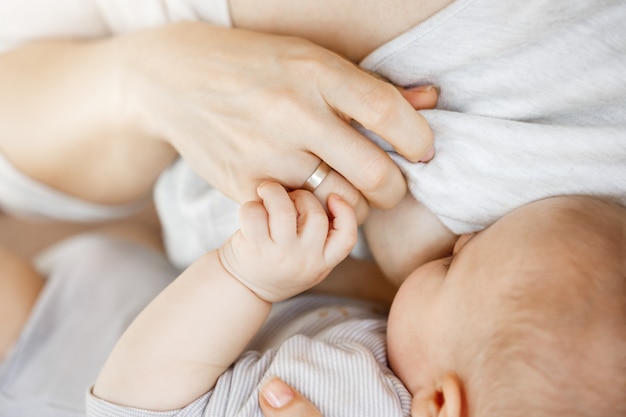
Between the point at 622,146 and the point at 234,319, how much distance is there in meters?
0.50

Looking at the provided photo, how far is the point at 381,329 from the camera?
88cm

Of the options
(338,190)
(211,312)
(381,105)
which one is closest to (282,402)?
(211,312)

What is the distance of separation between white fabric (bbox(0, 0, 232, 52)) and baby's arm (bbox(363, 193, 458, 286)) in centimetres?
38

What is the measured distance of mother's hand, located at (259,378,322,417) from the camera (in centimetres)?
70

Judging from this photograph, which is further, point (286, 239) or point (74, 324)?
point (74, 324)

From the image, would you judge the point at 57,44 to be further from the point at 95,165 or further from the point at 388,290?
the point at 388,290

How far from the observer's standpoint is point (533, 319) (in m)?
0.61

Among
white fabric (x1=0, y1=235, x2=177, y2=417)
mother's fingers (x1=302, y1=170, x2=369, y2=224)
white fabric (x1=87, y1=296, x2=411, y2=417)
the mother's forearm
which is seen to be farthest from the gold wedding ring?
white fabric (x1=0, y1=235, x2=177, y2=417)

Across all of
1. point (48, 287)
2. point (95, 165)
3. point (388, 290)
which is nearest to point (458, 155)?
point (388, 290)

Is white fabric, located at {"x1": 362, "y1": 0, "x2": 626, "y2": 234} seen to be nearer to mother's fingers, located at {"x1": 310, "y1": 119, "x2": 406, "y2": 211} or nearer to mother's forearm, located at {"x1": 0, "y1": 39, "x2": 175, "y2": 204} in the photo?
mother's fingers, located at {"x1": 310, "y1": 119, "x2": 406, "y2": 211}

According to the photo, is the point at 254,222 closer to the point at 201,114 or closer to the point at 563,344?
the point at 201,114

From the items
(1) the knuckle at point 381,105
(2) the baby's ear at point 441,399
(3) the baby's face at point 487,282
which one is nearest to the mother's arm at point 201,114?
(1) the knuckle at point 381,105

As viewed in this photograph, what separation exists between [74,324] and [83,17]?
20.8 inches

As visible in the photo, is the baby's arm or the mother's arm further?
the baby's arm
